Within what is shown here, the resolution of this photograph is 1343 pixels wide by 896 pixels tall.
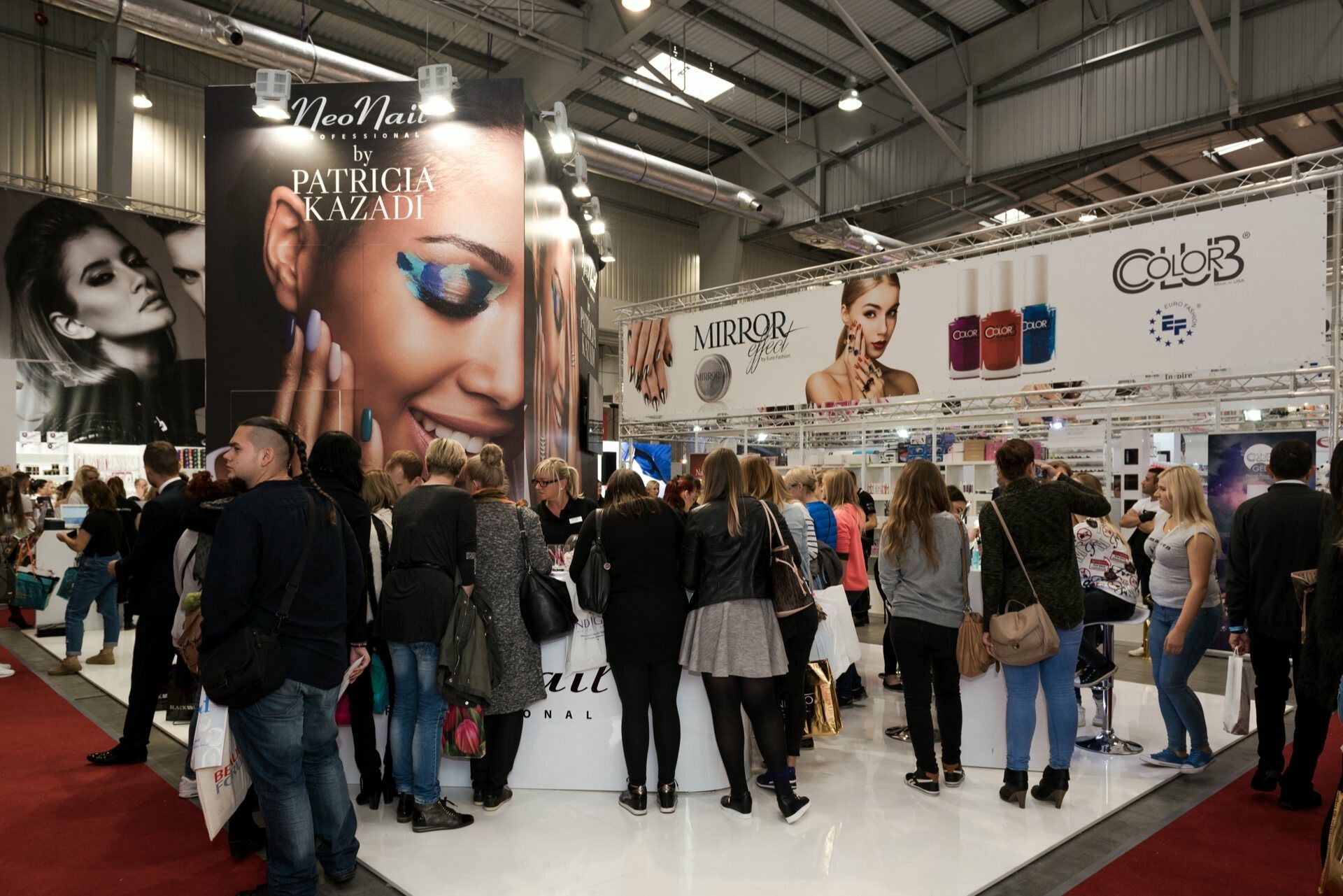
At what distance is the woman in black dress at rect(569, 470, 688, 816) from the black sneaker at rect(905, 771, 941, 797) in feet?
3.50

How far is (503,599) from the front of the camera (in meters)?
3.44

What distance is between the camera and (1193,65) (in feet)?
32.1

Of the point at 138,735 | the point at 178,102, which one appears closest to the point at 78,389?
the point at 178,102

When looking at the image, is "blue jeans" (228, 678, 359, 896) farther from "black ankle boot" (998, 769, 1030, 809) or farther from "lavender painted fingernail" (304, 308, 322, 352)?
"lavender painted fingernail" (304, 308, 322, 352)

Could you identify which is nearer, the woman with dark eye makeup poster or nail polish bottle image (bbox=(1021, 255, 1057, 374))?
the woman with dark eye makeup poster

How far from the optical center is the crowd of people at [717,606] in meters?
3.14

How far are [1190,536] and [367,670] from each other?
139 inches

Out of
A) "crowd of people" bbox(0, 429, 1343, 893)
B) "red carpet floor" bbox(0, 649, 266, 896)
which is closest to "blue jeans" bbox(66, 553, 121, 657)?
"red carpet floor" bbox(0, 649, 266, 896)

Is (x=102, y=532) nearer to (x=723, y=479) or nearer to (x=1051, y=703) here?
(x=723, y=479)

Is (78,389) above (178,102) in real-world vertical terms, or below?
below

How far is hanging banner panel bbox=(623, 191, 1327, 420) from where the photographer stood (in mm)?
6695

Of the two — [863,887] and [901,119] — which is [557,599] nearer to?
[863,887]

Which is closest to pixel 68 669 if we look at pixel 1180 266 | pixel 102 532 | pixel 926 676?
pixel 102 532

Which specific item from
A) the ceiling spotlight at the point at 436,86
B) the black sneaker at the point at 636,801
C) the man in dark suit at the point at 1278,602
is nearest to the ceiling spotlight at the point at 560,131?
the ceiling spotlight at the point at 436,86
